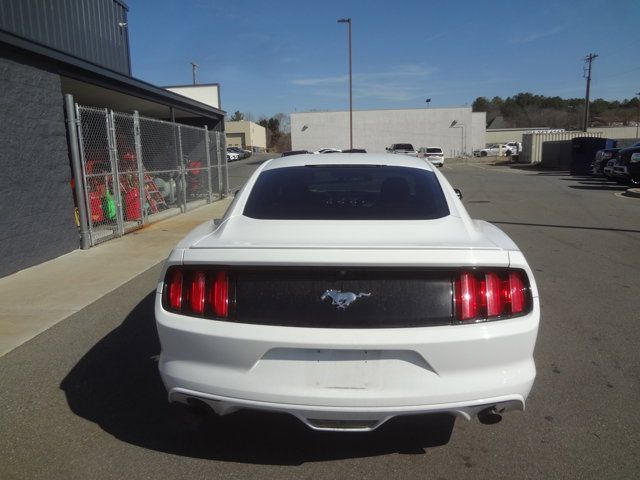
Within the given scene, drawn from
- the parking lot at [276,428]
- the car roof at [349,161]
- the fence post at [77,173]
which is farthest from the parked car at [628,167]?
the fence post at [77,173]

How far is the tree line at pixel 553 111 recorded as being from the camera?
11450 cm

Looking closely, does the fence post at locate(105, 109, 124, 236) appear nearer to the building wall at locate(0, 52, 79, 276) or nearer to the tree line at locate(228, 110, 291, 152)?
the building wall at locate(0, 52, 79, 276)

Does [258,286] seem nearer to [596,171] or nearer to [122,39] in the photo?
[122,39]

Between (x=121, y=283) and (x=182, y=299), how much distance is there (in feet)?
14.2

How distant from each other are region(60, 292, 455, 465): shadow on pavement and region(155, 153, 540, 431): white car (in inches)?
7.9

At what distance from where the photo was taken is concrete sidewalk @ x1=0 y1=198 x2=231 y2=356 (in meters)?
5.09

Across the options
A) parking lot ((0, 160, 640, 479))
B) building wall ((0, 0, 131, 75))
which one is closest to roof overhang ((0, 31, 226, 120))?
building wall ((0, 0, 131, 75))

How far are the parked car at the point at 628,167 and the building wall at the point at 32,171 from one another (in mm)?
18135

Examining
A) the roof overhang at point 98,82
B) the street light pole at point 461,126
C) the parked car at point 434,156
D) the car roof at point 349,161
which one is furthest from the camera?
the street light pole at point 461,126

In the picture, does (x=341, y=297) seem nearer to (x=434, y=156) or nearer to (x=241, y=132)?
(x=434, y=156)

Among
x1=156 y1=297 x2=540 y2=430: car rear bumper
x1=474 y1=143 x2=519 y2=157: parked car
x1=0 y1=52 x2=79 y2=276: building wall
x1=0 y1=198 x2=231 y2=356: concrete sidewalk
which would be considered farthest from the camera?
x1=474 y1=143 x2=519 y2=157: parked car

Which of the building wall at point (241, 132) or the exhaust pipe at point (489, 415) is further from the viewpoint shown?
the building wall at point (241, 132)

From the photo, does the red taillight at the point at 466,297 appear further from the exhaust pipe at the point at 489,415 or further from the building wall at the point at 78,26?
the building wall at the point at 78,26

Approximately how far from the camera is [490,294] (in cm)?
252
